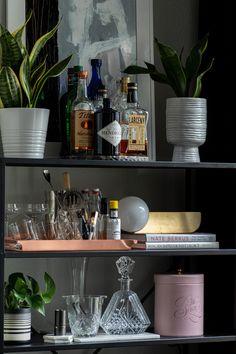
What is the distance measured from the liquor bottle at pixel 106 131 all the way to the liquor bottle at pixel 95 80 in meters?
0.15

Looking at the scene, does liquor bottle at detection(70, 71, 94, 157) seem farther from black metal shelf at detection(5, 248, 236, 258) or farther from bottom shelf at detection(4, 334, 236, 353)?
→ bottom shelf at detection(4, 334, 236, 353)

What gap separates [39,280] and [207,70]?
873 millimetres

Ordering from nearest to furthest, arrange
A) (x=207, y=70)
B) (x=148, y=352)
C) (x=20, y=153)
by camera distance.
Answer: (x=20, y=153) → (x=207, y=70) → (x=148, y=352)

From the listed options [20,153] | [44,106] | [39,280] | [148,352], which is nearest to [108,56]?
[44,106]

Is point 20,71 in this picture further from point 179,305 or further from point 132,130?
point 179,305

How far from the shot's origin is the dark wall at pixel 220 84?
266cm

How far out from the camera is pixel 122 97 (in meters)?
2.69

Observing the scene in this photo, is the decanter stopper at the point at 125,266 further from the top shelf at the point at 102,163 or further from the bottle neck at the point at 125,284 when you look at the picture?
the top shelf at the point at 102,163

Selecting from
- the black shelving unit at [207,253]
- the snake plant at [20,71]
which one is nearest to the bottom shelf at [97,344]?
the black shelving unit at [207,253]

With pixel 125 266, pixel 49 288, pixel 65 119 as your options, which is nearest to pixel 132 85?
pixel 65 119

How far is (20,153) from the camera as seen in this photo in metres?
2.47

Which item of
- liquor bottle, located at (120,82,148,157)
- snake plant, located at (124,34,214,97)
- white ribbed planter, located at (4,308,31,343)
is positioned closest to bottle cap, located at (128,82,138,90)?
liquor bottle, located at (120,82,148,157)

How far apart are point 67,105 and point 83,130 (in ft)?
0.47

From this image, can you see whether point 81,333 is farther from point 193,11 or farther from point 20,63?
point 193,11
